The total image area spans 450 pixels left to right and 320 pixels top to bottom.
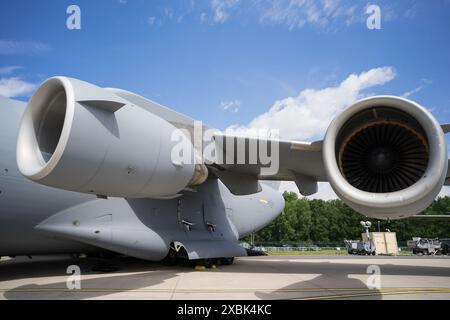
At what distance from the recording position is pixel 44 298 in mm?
5484

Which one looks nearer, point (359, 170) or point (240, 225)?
point (359, 170)

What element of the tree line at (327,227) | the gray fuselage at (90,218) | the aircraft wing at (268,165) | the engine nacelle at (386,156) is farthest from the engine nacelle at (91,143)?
the tree line at (327,227)

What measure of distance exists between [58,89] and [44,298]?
323cm

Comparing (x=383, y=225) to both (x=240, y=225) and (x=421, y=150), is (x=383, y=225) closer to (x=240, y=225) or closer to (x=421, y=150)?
(x=240, y=225)

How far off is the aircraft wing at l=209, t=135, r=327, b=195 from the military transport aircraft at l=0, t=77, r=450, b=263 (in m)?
0.03

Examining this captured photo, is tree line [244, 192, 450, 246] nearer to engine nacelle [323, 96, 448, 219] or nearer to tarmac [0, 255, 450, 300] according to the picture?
tarmac [0, 255, 450, 300]

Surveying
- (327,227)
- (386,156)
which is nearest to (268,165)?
→ (386,156)

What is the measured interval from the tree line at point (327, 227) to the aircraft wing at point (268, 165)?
50952 millimetres

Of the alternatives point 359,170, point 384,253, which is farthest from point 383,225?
point 359,170

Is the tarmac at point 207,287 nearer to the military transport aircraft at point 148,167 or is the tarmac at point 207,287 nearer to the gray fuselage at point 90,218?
the gray fuselage at point 90,218

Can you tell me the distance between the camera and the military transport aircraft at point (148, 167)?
17.0 feet

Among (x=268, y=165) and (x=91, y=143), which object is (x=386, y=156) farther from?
(x=91, y=143)
